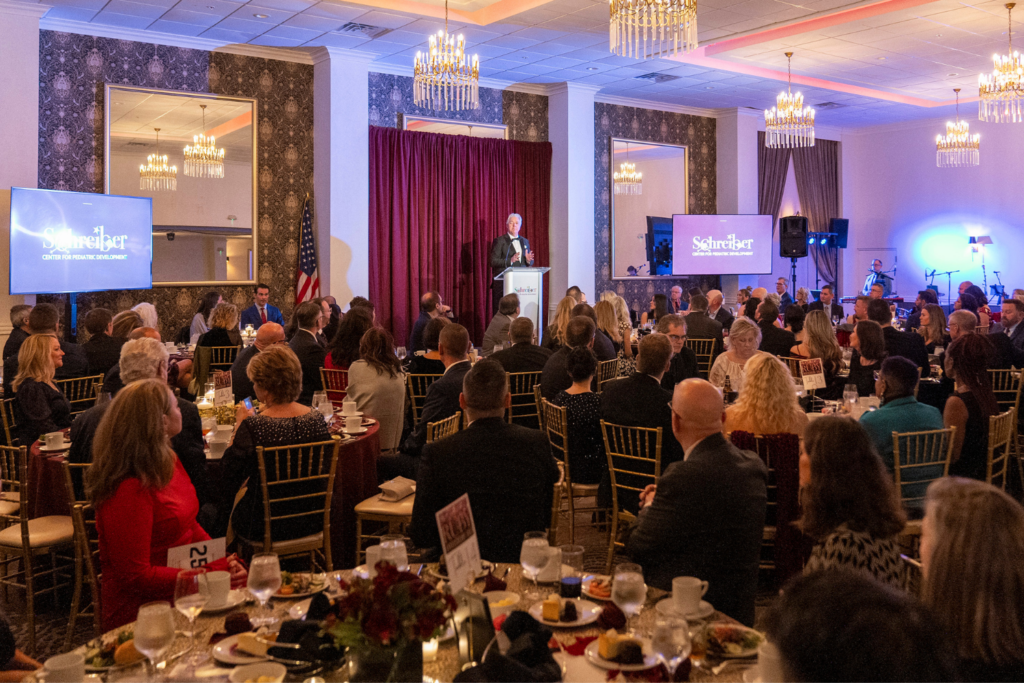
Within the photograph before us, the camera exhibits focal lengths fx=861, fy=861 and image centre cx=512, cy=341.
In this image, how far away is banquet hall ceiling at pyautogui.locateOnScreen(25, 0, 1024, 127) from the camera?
28.5ft

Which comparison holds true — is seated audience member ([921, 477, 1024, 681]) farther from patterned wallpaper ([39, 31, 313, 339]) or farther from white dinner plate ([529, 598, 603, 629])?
patterned wallpaper ([39, 31, 313, 339])

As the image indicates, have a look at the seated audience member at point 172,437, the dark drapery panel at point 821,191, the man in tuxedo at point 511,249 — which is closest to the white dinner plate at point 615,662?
the seated audience member at point 172,437

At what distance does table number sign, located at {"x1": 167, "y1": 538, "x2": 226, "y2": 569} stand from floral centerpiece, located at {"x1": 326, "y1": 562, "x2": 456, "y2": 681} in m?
0.65

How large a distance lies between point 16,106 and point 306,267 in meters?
3.37

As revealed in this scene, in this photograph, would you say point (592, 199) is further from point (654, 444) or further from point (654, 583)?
point (654, 583)

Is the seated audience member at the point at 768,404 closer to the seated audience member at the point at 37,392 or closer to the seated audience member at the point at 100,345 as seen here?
the seated audience member at the point at 37,392

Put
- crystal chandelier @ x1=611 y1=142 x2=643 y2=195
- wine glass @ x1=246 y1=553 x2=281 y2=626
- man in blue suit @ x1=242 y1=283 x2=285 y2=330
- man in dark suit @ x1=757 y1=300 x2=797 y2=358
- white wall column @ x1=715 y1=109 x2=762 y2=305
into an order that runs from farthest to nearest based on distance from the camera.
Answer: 1. white wall column @ x1=715 y1=109 x2=762 y2=305
2. crystal chandelier @ x1=611 y1=142 x2=643 y2=195
3. man in blue suit @ x1=242 y1=283 x2=285 y2=330
4. man in dark suit @ x1=757 y1=300 x2=797 y2=358
5. wine glass @ x1=246 y1=553 x2=281 y2=626

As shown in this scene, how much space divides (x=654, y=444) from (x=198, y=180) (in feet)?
23.8

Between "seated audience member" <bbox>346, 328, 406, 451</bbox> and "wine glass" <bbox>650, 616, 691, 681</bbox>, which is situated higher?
"seated audience member" <bbox>346, 328, 406, 451</bbox>

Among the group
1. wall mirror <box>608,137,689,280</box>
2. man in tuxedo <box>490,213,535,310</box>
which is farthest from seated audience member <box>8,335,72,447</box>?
wall mirror <box>608,137,689,280</box>

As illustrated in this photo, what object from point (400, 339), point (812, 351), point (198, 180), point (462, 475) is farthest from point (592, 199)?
point (462, 475)

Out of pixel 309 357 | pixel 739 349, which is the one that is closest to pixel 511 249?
pixel 309 357

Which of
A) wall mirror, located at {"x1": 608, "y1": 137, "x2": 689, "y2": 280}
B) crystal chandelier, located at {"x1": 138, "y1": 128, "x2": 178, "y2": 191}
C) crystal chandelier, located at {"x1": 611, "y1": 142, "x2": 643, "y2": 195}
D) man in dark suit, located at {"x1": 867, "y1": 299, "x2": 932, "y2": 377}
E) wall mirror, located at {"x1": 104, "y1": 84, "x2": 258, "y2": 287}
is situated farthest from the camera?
wall mirror, located at {"x1": 608, "y1": 137, "x2": 689, "y2": 280}

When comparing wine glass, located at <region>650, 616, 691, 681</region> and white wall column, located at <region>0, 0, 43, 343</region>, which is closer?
wine glass, located at <region>650, 616, 691, 681</region>
